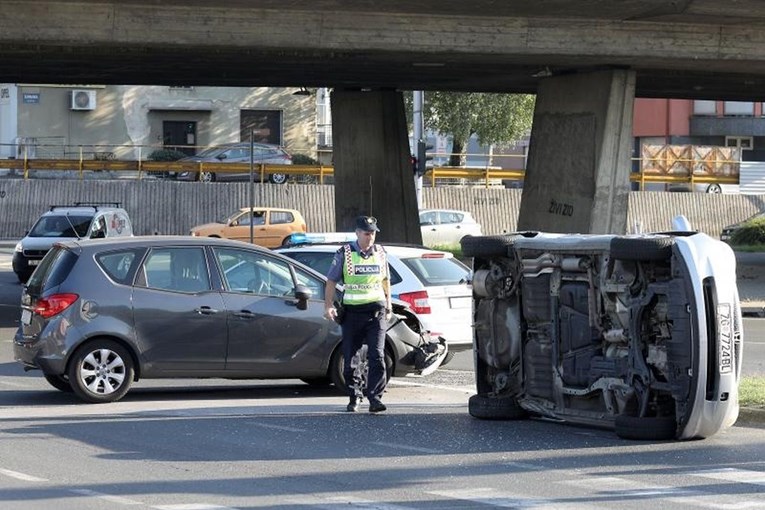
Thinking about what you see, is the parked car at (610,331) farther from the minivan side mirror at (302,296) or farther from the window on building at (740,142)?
the window on building at (740,142)

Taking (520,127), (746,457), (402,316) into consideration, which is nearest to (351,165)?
(402,316)

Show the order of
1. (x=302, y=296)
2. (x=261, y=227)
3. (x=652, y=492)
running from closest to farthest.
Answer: (x=652, y=492)
(x=302, y=296)
(x=261, y=227)

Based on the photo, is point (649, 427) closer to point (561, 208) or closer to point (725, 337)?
point (725, 337)

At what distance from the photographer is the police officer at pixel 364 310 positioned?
12.3 m

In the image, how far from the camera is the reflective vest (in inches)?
487

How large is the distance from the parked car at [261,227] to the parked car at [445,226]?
13.2 ft

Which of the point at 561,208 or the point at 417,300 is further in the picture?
the point at 561,208

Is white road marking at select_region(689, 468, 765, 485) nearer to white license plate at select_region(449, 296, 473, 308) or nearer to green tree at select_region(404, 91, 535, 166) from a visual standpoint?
white license plate at select_region(449, 296, 473, 308)

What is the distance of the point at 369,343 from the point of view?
12.3 metres

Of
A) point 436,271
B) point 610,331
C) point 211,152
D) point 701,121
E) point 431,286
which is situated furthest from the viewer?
point 701,121

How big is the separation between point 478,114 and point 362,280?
149 ft

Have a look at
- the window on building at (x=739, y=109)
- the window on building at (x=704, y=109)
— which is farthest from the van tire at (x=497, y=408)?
the window on building at (x=739, y=109)

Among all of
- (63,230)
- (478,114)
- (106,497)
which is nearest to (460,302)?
(106,497)

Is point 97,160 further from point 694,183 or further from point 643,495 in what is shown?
point 643,495
